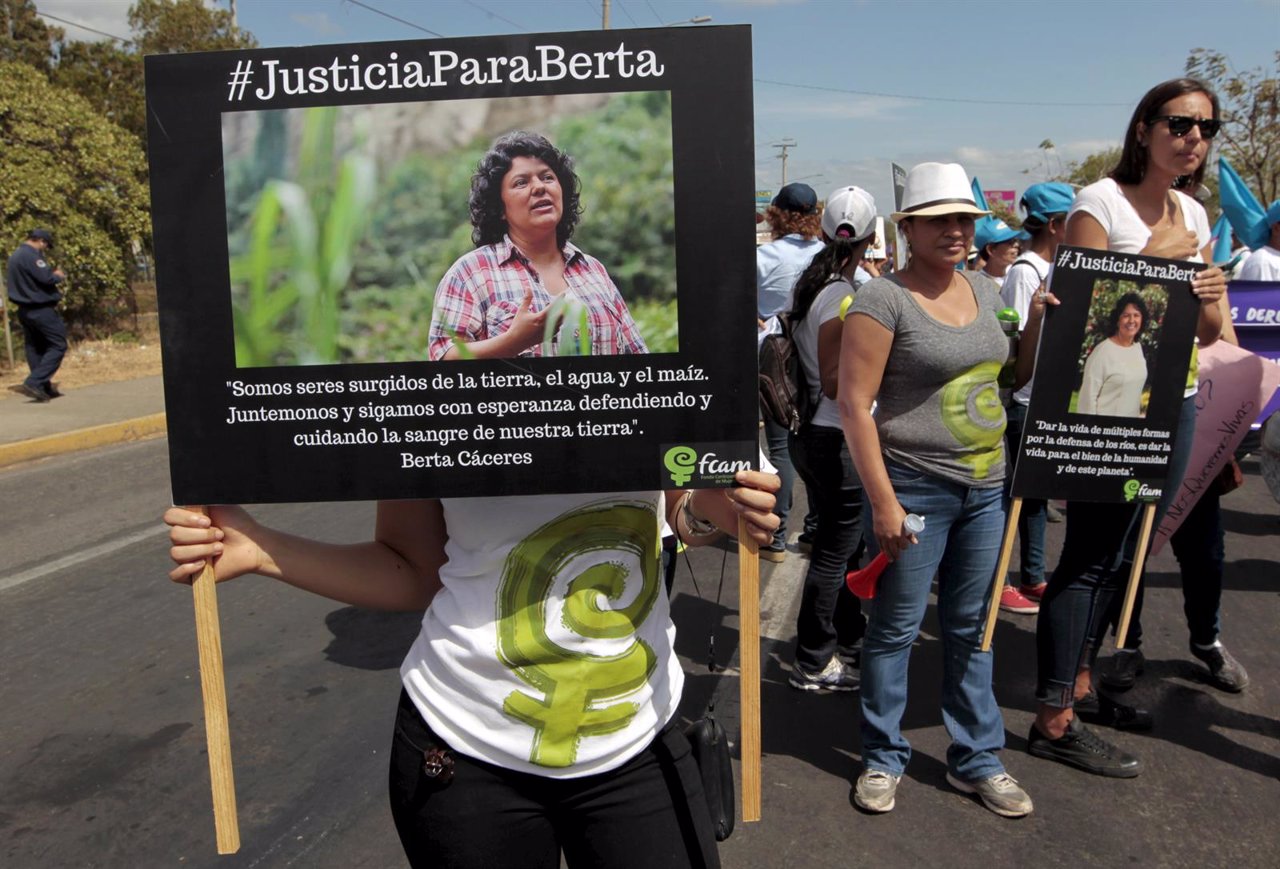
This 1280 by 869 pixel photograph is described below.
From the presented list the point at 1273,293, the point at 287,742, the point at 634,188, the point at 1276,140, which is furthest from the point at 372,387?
the point at 1276,140

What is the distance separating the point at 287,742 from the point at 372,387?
101 inches

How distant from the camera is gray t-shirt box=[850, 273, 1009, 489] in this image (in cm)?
302

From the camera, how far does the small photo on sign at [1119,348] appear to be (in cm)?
302

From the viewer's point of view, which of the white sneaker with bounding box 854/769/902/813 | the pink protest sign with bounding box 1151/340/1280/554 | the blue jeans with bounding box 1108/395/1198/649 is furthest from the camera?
the pink protest sign with bounding box 1151/340/1280/554

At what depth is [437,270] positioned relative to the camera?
5.48 ft

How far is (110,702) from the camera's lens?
4172 mm

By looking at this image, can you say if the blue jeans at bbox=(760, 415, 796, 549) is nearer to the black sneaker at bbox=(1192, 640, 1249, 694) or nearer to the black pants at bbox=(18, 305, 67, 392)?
the black sneaker at bbox=(1192, 640, 1249, 694)

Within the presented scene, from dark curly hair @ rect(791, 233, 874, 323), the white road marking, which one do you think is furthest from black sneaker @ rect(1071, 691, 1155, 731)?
the white road marking

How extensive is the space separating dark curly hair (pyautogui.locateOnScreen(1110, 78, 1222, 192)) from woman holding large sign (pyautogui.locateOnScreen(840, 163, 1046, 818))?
0.58m

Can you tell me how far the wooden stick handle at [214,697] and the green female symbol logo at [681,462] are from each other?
781 millimetres

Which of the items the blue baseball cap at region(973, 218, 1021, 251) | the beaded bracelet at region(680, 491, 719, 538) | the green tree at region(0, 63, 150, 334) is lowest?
the beaded bracelet at region(680, 491, 719, 538)

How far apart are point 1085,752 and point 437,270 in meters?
2.88

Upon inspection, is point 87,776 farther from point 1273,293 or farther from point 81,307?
point 81,307

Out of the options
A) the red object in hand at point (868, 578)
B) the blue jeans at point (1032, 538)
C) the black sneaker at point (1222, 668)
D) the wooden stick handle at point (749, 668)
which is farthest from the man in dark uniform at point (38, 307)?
the wooden stick handle at point (749, 668)
